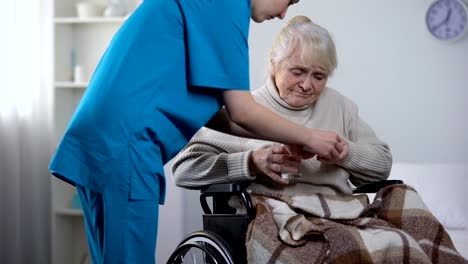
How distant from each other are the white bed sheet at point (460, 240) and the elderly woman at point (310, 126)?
43cm

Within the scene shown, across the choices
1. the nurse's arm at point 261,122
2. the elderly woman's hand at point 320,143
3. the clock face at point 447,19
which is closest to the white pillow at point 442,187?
the clock face at point 447,19

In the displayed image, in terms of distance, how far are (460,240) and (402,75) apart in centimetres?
127

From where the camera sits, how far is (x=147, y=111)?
5.00 feet

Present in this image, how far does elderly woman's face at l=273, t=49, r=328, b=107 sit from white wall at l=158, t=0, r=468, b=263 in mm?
→ 1534

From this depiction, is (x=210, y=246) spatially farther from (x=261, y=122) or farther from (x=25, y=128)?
(x=25, y=128)

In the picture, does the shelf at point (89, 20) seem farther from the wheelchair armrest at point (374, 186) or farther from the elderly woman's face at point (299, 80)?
the wheelchair armrest at point (374, 186)

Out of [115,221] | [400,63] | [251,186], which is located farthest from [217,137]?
[400,63]

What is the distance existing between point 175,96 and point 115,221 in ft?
0.95

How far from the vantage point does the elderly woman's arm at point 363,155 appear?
84.0 inches

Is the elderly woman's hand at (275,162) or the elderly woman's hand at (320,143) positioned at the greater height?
the elderly woman's hand at (320,143)

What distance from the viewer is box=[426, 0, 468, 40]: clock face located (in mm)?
3562

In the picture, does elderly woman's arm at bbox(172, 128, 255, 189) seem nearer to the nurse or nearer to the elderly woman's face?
the elderly woman's face

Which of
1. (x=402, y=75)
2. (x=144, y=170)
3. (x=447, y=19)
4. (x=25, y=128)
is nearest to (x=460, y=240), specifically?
(x=402, y=75)

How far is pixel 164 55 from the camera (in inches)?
60.6
